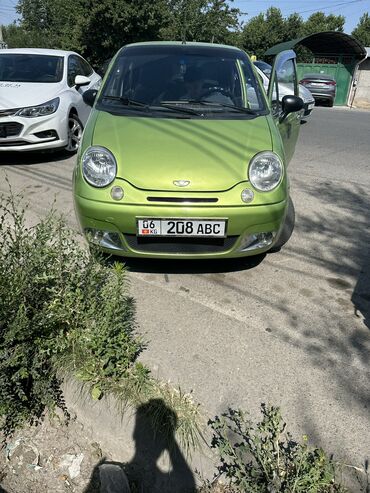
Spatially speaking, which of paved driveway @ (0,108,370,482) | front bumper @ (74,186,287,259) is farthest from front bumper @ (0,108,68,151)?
front bumper @ (74,186,287,259)

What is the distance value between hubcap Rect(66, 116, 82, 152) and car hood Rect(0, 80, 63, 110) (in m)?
0.48

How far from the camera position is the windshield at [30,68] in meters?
6.45

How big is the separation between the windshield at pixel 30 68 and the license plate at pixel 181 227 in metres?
4.84

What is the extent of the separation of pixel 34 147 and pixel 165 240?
3.91 m

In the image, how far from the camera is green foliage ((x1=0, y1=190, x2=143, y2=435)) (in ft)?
6.56

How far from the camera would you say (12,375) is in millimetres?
2016

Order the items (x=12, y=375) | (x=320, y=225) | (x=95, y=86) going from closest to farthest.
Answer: (x=12, y=375) → (x=320, y=225) → (x=95, y=86)

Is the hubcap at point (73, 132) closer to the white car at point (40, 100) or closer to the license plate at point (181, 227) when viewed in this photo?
the white car at point (40, 100)

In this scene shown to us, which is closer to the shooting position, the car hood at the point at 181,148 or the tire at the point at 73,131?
the car hood at the point at 181,148

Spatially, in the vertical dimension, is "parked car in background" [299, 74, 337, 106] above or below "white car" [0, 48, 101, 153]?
below

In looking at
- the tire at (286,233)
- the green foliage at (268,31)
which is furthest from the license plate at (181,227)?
the green foliage at (268,31)

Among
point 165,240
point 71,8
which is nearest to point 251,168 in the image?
point 165,240

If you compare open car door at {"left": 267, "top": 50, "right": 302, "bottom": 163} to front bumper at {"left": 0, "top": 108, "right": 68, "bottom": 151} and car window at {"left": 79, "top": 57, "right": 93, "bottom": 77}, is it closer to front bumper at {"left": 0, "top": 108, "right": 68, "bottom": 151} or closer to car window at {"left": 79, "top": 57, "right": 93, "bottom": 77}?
front bumper at {"left": 0, "top": 108, "right": 68, "bottom": 151}

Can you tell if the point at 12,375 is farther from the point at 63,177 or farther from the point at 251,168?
the point at 63,177
